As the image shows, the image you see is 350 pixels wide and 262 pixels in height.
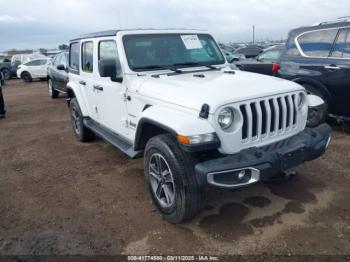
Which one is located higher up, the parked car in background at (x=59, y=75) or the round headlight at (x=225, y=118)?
the parked car in background at (x=59, y=75)

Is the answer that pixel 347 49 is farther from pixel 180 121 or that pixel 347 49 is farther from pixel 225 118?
pixel 180 121

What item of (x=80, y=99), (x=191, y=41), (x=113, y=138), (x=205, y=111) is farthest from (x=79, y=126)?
(x=205, y=111)

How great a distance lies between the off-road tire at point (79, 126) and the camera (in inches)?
243

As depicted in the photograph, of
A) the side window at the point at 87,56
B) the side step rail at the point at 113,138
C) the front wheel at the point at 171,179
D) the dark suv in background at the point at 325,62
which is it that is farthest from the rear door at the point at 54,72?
the front wheel at the point at 171,179

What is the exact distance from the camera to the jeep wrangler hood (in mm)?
3080

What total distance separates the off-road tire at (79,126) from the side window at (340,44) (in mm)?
4614

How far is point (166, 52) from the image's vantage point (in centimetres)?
438

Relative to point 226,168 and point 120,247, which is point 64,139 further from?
point 226,168

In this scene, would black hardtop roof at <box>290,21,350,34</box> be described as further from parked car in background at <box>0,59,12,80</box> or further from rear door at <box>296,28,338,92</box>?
parked car in background at <box>0,59,12,80</box>

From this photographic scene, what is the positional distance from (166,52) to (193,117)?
1615 mm

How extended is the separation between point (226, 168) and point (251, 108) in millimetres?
696

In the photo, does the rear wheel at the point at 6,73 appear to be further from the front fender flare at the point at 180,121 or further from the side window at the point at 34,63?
the front fender flare at the point at 180,121

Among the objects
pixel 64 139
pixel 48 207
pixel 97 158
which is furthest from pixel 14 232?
pixel 64 139

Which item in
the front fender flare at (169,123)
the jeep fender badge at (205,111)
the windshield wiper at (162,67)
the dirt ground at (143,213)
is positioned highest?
the windshield wiper at (162,67)
